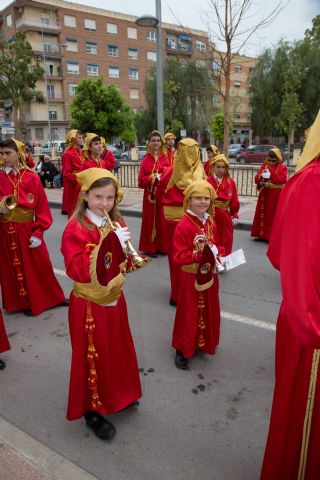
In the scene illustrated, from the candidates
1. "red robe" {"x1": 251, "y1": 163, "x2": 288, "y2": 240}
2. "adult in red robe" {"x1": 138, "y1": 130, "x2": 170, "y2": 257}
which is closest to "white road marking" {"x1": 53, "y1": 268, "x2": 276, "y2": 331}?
"adult in red robe" {"x1": 138, "y1": 130, "x2": 170, "y2": 257}

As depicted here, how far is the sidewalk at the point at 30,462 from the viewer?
246 cm

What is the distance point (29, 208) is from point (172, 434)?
2.95 m

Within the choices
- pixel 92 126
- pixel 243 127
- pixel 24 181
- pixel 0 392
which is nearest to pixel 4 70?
pixel 92 126

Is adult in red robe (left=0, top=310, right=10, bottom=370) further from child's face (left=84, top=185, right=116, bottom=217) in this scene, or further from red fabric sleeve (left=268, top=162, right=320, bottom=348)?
red fabric sleeve (left=268, top=162, right=320, bottom=348)

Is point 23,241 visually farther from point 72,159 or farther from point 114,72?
point 114,72

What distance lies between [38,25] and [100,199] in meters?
53.1

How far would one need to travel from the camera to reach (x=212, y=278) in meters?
3.62

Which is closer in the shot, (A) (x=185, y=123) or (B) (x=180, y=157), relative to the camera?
(B) (x=180, y=157)

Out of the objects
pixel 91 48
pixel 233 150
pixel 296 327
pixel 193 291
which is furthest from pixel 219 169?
pixel 91 48

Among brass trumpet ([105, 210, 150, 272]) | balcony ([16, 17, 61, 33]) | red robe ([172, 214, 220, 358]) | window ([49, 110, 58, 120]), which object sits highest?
balcony ([16, 17, 61, 33])

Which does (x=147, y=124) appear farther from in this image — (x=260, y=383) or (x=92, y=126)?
(x=260, y=383)

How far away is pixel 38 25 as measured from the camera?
47.2m

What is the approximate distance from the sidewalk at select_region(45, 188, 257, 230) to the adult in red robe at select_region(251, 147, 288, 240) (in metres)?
1.07

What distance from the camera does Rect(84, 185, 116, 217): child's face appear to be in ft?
8.47
